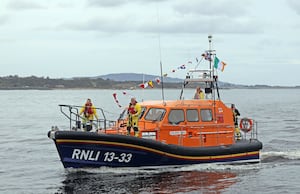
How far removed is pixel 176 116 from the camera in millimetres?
14672

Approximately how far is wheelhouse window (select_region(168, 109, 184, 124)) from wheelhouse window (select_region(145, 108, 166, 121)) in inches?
9.3

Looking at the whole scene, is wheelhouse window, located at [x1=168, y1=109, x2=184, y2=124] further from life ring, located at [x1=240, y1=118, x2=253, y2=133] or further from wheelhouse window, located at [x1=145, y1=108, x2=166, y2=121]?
life ring, located at [x1=240, y1=118, x2=253, y2=133]

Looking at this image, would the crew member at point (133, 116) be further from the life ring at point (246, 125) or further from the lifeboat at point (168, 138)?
the life ring at point (246, 125)

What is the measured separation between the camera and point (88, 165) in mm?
13672

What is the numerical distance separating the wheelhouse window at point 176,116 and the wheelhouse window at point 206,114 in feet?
2.26

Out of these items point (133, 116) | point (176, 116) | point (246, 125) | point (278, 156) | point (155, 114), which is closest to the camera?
point (133, 116)

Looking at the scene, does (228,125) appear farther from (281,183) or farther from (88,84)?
(88,84)

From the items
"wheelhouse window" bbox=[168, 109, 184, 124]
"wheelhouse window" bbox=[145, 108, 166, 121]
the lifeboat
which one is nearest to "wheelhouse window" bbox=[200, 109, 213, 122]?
the lifeboat

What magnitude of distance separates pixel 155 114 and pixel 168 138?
0.85 meters

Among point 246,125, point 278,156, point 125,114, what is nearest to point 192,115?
point 125,114

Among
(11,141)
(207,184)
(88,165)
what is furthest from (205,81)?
(11,141)

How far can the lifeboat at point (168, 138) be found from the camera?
13.4 m

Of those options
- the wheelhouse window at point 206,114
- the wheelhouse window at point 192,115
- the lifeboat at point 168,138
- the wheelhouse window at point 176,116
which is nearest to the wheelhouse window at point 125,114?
the lifeboat at point 168,138

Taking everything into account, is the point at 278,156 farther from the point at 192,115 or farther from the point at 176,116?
the point at 176,116
